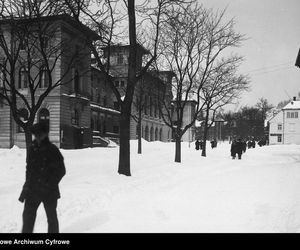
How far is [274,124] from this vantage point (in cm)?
8100

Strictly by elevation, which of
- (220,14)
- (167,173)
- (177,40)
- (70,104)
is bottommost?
(167,173)

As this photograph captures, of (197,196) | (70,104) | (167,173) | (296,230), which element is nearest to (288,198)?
(197,196)

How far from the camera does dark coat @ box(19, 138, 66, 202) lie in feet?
18.4

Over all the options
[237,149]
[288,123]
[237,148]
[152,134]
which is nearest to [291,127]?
[288,123]

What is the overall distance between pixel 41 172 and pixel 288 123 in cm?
7713

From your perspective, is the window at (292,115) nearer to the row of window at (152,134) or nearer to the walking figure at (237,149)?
the row of window at (152,134)

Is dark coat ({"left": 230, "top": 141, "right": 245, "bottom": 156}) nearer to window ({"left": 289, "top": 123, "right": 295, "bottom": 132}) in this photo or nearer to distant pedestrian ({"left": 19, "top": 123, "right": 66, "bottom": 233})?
distant pedestrian ({"left": 19, "top": 123, "right": 66, "bottom": 233})

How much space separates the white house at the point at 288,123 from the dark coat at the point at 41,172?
7325cm

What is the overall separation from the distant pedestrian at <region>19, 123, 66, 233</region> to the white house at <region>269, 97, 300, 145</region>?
240ft

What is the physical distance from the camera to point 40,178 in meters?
5.61

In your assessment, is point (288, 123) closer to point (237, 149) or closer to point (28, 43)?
point (237, 149)
